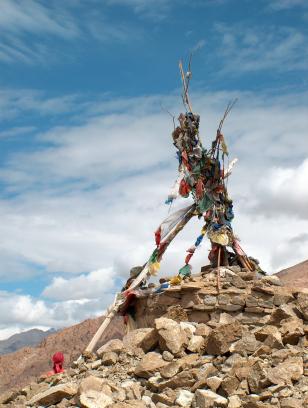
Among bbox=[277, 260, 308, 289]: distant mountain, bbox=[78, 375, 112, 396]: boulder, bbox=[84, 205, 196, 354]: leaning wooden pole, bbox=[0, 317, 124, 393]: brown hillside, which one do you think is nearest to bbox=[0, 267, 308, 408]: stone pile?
bbox=[78, 375, 112, 396]: boulder

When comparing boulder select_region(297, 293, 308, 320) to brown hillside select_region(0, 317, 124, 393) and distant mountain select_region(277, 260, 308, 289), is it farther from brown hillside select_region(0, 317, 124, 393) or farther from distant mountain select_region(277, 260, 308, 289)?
brown hillside select_region(0, 317, 124, 393)

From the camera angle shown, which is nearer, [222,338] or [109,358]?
[222,338]

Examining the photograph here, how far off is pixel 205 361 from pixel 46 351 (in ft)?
142

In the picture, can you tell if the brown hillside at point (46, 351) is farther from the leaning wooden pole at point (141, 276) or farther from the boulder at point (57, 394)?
the boulder at point (57, 394)

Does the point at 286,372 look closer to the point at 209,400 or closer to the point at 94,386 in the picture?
A: the point at 209,400

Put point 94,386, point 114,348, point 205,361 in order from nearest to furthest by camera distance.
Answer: point 94,386 → point 205,361 → point 114,348

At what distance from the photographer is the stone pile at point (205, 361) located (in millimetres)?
7375

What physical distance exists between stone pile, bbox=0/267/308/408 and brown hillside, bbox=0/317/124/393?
107ft

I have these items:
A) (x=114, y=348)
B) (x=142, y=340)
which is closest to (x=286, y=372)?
(x=142, y=340)

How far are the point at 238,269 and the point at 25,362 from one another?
39484 millimetres

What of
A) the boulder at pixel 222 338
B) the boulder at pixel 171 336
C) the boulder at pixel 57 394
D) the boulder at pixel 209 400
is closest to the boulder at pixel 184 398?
the boulder at pixel 209 400

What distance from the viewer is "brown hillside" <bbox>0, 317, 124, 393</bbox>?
143 ft

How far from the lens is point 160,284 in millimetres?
13328

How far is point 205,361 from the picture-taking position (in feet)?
28.2
